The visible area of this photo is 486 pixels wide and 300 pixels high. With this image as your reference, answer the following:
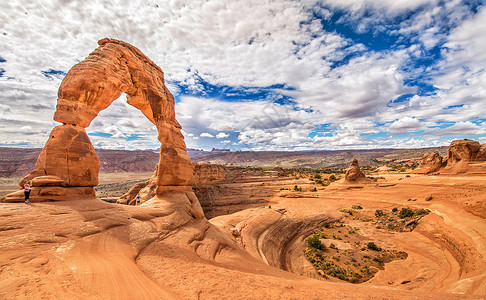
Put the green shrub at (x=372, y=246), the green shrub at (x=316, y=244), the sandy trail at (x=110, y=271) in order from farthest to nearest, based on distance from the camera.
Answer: the green shrub at (x=316, y=244) < the green shrub at (x=372, y=246) < the sandy trail at (x=110, y=271)

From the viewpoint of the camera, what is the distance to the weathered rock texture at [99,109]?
1063 centimetres

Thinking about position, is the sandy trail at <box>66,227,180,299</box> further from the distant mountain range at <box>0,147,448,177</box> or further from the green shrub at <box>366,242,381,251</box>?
the distant mountain range at <box>0,147,448,177</box>

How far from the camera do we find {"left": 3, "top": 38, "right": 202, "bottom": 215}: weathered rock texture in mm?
10633

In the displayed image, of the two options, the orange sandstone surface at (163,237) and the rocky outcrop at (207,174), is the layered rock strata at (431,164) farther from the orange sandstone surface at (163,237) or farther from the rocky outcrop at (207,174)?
the rocky outcrop at (207,174)

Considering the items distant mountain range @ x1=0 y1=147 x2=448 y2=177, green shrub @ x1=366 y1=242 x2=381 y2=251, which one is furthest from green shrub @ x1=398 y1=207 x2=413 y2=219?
distant mountain range @ x1=0 y1=147 x2=448 y2=177

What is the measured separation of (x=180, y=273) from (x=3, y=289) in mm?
3959

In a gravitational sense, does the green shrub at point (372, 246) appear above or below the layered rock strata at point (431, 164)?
below

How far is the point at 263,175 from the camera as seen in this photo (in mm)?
51438

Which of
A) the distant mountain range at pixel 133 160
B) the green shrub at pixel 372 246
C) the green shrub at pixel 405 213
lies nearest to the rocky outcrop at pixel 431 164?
the green shrub at pixel 405 213

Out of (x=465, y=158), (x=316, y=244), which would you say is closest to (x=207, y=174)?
(x=316, y=244)

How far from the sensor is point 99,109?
1234 cm

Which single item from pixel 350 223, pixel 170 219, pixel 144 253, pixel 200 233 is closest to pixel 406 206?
pixel 350 223

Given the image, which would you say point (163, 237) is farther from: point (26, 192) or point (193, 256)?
point (26, 192)

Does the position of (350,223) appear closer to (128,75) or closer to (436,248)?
(436,248)
